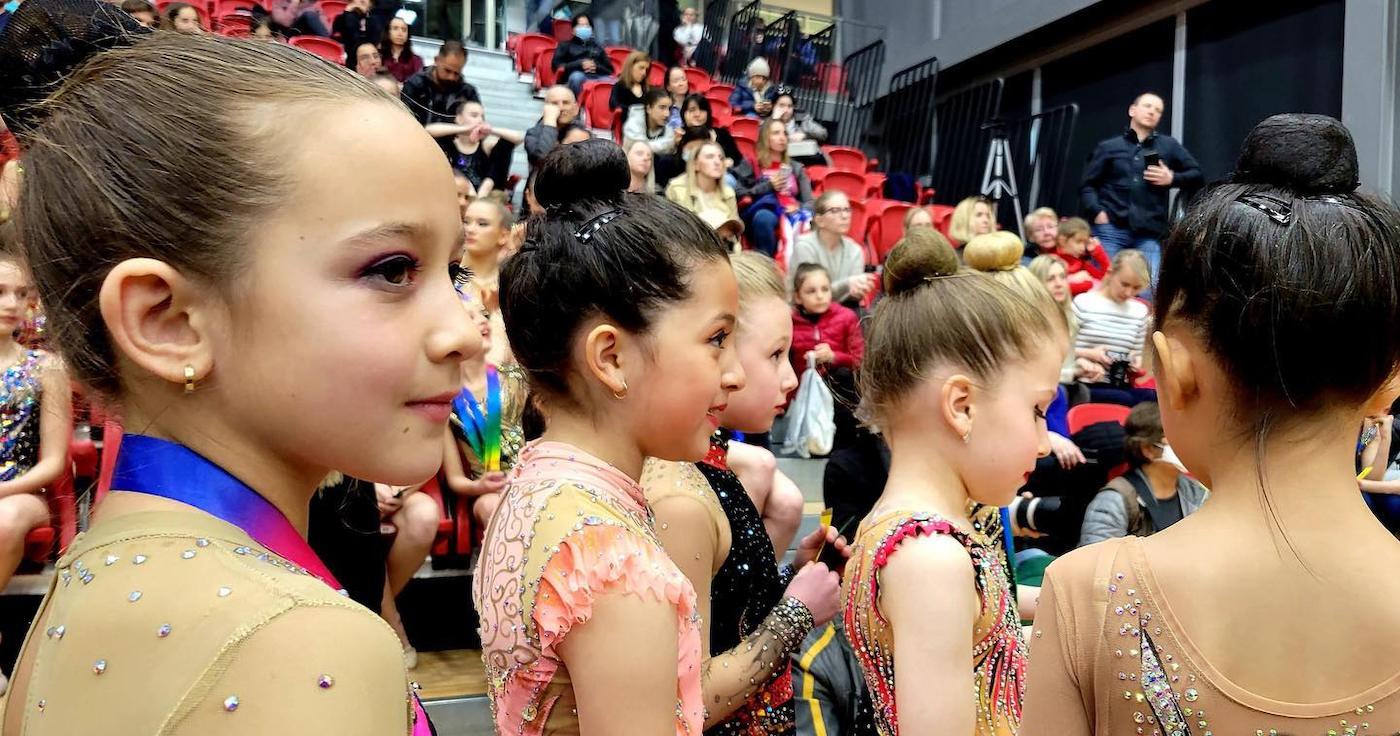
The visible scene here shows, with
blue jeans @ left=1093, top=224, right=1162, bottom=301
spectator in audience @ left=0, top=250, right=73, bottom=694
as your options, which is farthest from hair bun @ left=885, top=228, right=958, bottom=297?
blue jeans @ left=1093, top=224, right=1162, bottom=301

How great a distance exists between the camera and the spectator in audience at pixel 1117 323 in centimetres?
584

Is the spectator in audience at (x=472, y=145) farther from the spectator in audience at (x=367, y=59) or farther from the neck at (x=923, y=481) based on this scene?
the neck at (x=923, y=481)

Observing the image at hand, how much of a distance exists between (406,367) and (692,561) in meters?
0.85

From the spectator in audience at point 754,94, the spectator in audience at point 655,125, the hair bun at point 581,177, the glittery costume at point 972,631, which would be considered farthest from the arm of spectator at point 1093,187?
the hair bun at point 581,177

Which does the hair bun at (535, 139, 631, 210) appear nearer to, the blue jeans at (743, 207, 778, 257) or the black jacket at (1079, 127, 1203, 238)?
the blue jeans at (743, 207, 778, 257)

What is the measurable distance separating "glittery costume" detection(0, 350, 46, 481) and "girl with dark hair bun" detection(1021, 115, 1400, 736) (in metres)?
3.12

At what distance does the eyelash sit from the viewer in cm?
75

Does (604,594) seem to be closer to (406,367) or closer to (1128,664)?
(406,367)

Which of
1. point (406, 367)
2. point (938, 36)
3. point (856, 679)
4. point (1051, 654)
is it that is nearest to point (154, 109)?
point (406, 367)

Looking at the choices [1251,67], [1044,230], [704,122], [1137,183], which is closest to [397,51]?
[704,122]

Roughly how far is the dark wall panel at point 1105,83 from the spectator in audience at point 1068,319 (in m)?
5.81

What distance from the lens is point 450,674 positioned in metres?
3.25

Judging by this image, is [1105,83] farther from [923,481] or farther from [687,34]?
[923,481]

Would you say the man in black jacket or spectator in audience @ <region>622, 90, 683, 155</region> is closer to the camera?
→ spectator in audience @ <region>622, 90, 683, 155</region>
